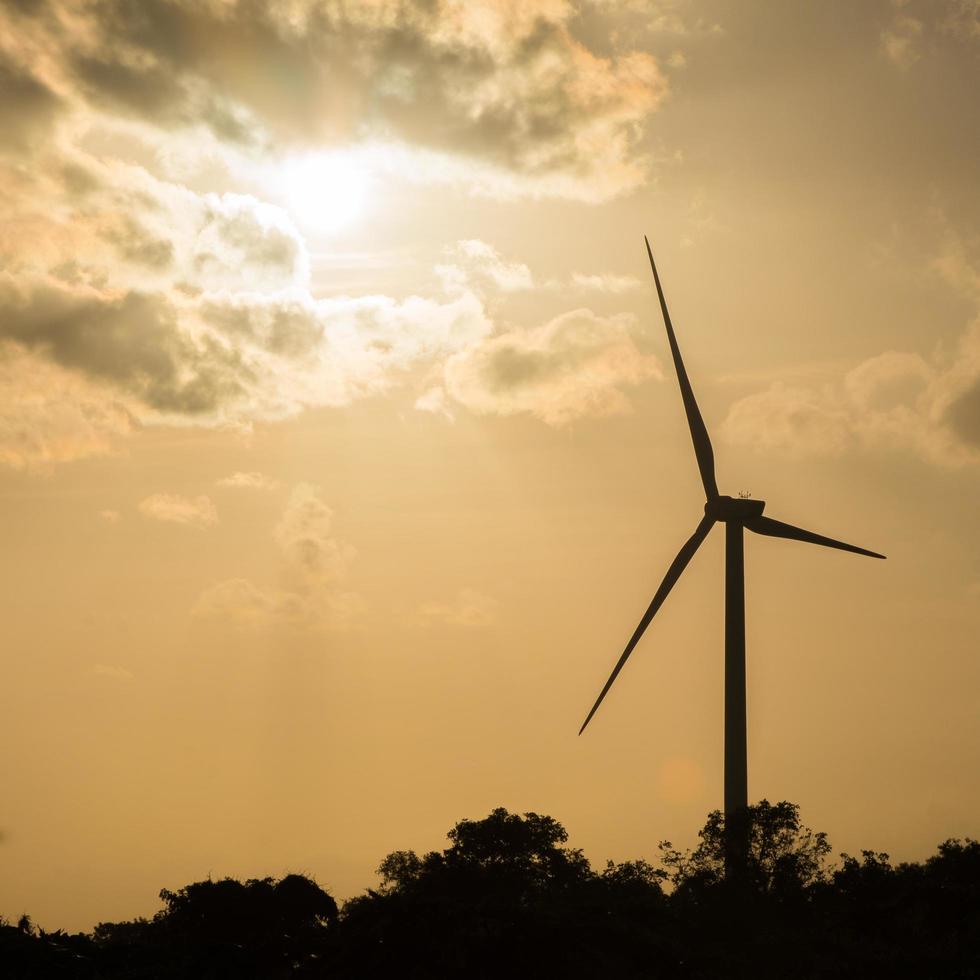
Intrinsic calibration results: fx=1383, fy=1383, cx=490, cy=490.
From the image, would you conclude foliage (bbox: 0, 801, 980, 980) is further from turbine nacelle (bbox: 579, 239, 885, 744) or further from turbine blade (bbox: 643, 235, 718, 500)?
turbine blade (bbox: 643, 235, 718, 500)

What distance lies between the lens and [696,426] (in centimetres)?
13650

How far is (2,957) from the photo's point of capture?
106 metres

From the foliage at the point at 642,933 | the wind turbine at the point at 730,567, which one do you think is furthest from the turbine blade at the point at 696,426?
the foliage at the point at 642,933

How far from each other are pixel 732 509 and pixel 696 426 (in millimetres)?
8962

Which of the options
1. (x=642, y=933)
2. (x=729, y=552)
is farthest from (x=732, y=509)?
(x=642, y=933)

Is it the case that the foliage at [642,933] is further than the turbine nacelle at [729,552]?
No

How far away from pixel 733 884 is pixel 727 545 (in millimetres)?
35868

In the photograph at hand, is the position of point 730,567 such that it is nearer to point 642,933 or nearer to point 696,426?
point 696,426

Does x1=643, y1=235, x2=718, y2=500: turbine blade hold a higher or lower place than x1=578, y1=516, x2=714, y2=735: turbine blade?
higher

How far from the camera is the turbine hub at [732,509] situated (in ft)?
442

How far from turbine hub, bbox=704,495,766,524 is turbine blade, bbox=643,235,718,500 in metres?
1.19

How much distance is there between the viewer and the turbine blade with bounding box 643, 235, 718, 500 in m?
136

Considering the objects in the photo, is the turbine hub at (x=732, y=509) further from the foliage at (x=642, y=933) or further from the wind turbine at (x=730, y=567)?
the foliage at (x=642, y=933)

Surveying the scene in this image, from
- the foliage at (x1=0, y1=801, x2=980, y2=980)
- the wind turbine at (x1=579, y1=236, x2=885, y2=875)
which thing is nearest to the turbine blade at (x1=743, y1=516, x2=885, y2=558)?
the wind turbine at (x1=579, y1=236, x2=885, y2=875)
